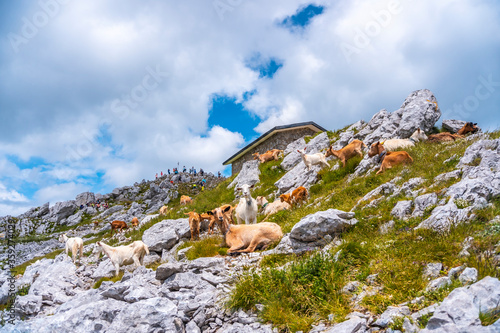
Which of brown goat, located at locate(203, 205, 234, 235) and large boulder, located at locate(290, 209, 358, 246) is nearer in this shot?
large boulder, located at locate(290, 209, 358, 246)

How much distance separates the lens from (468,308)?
3.99m

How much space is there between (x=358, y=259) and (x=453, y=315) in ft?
10.2

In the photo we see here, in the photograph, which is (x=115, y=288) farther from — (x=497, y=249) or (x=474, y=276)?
(x=497, y=249)

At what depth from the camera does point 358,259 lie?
278 inches

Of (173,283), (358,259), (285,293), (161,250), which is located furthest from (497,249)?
(161,250)

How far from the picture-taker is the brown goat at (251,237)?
11009 mm

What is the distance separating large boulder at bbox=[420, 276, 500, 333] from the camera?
379cm

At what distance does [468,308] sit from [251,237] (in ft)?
25.8

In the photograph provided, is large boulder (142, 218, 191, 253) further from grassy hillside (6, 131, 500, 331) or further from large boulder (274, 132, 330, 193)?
grassy hillside (6, 131, 500, 331)

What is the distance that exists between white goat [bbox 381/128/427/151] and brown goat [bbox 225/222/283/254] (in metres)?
11.7

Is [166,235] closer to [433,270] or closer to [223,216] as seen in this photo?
[223,216]

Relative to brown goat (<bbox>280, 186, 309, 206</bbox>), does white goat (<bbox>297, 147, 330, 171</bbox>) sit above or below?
above

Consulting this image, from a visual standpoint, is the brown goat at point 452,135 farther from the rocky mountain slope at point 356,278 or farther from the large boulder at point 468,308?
the large boulder at point 468,308

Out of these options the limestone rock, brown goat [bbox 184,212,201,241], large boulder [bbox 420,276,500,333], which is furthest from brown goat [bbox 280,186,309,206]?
large boulder [bbox 420,276,500,333]
